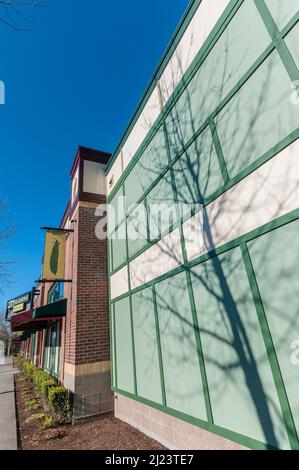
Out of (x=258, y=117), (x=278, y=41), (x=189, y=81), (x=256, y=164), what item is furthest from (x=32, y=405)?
(x=278, y=41)

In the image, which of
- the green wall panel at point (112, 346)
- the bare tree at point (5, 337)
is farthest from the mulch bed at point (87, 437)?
the bare tree at point (5, 337)

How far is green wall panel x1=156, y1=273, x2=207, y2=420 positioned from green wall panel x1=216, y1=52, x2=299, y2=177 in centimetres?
234

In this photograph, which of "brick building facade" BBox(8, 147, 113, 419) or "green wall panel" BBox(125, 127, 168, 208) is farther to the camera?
"brick building facade" BBox(8, 147, 113, 419)

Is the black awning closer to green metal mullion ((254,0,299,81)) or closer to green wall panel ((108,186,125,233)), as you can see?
green wall panel ((108,186,125,233))

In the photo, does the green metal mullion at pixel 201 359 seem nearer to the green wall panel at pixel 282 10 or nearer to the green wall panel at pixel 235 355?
the green wall panel at pixel 235 355

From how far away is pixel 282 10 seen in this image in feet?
11.1

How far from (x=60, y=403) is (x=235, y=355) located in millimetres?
5920

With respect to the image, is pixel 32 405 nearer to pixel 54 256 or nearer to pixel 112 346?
pixel 112 346

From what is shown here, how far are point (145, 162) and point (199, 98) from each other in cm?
244

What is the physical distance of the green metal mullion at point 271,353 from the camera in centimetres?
270

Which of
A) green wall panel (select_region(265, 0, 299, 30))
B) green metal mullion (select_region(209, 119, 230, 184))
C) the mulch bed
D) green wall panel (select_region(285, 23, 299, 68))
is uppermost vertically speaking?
green wall panel (select_region(265, 0, 299, 30))

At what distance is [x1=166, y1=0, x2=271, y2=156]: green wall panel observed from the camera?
3811 mm

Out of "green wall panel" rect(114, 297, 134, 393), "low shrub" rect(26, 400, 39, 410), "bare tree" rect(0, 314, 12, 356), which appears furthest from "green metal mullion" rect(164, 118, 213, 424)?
"bare tree" rect(0, 314, 12, 356)
